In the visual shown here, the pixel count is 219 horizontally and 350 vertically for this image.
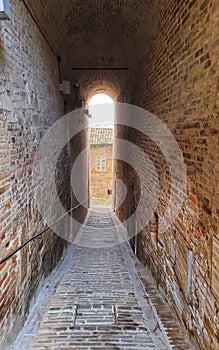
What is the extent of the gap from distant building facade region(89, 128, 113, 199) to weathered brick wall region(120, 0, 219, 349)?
728 inches

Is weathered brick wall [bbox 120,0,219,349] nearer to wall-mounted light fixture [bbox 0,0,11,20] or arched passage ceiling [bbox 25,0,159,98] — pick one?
arched passage ceiling [bbox 25,0,159,98]

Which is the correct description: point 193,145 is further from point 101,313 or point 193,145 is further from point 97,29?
point 97,29

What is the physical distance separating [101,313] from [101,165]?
1972cm

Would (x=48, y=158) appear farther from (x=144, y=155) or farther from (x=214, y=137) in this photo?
(x=214, y=137)

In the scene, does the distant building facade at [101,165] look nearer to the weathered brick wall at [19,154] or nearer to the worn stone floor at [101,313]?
the worn stone floor at [101,313]

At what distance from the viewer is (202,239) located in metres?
3.18

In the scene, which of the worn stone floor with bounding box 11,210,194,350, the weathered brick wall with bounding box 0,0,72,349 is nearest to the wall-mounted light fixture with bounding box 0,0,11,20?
the weathered brick wall with bounding box 0,0,72,349

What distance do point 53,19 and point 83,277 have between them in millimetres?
4987

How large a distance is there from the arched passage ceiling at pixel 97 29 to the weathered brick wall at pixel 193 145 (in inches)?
42.0

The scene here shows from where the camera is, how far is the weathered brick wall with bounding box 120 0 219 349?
2.87 meters

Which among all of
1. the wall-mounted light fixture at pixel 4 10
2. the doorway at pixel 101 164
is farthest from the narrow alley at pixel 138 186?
the doorway at pixel 101 164

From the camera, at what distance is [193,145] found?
3438mm

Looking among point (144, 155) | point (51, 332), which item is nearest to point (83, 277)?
point (51, 332)

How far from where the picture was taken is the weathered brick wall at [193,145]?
113 inches
